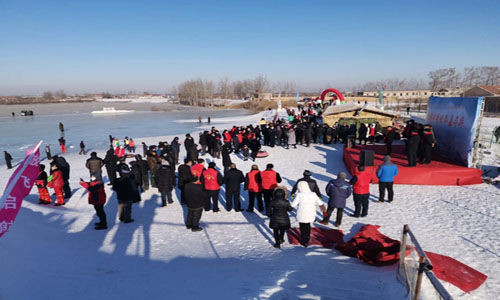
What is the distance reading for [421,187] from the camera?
28.9 ft

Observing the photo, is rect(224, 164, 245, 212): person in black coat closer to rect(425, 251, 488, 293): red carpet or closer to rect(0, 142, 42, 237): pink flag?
rect(0, 142, 42, 237): pink flag

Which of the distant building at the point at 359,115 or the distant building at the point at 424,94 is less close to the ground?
the distant building at the point at 424,94

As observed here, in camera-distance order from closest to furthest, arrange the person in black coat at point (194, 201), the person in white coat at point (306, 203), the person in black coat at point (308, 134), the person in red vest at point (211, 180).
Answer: the person in white coat at point (306, 203) → the person in black coat at point (194, 201) → the person in red vest at point (211, 180) → the person in black coat at point (308, 134)

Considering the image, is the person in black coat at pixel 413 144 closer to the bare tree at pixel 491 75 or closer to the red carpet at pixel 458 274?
the red carpet at pixel 458 274

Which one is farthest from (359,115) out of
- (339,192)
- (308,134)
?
(339,192)

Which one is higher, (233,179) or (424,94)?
(424,94)

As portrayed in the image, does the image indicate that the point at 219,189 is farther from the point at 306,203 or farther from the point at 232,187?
the point at 306,203

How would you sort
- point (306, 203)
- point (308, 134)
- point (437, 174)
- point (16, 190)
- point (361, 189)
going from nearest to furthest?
point (16, 190), point (306, 203), point (361, 189), point (437, 174), point (308, 134)

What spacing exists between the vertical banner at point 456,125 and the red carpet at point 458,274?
19.8 feet

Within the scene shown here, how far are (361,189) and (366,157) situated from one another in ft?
9.39

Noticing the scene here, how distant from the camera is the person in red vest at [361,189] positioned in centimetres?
636

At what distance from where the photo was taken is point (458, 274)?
14.1ft

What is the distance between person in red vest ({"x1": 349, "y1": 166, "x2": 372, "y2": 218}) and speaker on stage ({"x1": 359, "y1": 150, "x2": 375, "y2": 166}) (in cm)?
230

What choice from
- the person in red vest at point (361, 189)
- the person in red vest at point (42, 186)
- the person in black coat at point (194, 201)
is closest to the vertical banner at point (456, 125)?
the person in red vest at point (361, 189)
